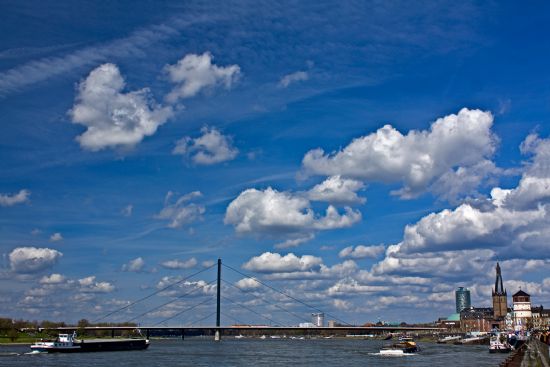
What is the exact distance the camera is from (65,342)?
5256 inches

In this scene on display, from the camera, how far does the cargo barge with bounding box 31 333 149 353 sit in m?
131

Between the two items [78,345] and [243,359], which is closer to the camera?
[243,359]

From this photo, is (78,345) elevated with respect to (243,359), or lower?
elevated

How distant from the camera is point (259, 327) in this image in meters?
198

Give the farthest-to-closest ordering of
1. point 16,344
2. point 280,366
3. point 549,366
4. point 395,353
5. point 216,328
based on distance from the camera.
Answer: point 216,328
point 16,344
point 395,353
point 280,366
point 549,366

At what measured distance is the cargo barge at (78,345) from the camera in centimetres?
13075

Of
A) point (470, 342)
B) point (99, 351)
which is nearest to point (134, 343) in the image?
point (99, 351)

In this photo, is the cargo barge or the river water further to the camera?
the cargo barge

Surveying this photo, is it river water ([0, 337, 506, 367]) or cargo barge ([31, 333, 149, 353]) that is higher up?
cargo barge ([31, 333, 149, 353])

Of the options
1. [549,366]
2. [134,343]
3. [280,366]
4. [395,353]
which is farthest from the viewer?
[134,343]

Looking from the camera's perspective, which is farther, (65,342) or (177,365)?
(65,342)

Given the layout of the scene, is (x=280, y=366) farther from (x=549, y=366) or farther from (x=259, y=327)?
(x=259, y=327)

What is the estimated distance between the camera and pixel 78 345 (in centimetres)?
13725

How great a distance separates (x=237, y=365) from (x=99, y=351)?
63.8 m
